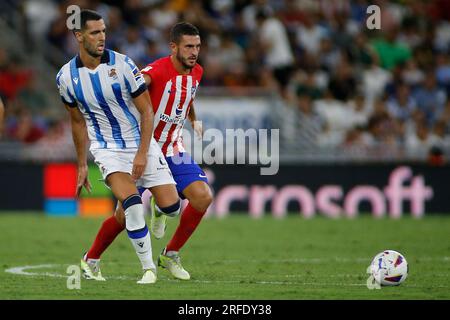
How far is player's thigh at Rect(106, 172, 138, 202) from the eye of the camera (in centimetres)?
1016

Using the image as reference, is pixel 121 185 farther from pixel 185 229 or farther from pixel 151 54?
pixel 151 54

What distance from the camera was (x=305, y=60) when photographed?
22.8m

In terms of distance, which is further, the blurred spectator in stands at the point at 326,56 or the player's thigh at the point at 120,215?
the blurred spectator in stands at the point at 326,56

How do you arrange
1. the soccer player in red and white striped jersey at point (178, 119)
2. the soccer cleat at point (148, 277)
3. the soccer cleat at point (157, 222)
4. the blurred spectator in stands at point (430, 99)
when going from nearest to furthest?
the soccer cleat at point (148, 277)
the soccer player in red and white striped jersey at point (178, 119)
the soccer cleat at point (157, 222)
the blurred spectator in stands at point (430, 99)

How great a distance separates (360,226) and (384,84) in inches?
208

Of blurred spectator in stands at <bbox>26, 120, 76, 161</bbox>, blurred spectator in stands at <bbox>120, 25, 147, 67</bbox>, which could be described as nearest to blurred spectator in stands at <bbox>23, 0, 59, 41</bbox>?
blurred spectator in stands at <bbox>120, 25, 147, 67</bbox>

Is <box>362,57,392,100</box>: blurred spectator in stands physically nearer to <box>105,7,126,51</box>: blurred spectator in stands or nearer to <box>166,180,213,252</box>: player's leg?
<box>105,7,126,51</box>: blurred spectator in stands

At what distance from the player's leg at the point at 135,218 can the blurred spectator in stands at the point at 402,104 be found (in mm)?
12264

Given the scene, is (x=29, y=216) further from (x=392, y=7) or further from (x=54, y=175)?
(x=392, y=7)

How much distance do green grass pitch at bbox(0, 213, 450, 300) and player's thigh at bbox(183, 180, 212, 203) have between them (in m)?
0.76

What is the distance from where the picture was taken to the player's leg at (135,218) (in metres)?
10.1

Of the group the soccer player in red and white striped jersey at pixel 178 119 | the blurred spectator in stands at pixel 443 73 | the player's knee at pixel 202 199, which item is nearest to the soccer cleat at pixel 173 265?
the soccer player in red and white striped jersey at pixel 178 119
